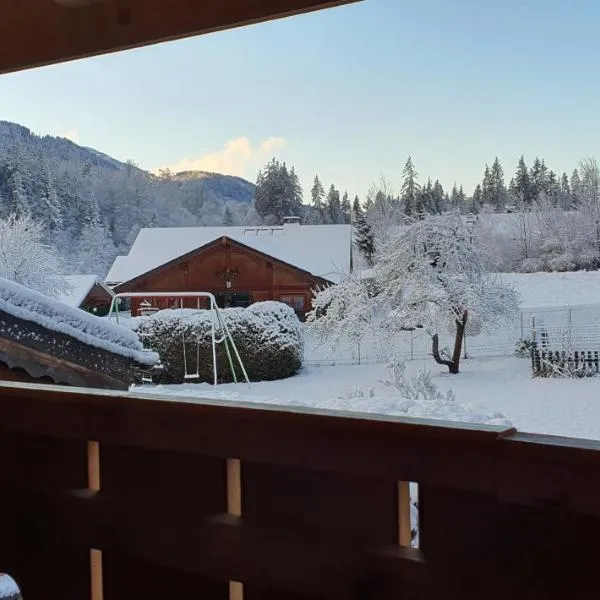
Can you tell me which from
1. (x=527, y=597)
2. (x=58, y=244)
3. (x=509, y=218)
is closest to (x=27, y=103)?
(x=58, y=244)

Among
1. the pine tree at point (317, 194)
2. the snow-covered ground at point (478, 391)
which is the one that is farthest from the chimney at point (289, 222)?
the snow-covered ground at point (478, 391)

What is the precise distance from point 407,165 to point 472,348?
6.08ft

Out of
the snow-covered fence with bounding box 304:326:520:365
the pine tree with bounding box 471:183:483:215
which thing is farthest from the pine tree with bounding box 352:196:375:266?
the pine tree with bounding box 471:183:483:215

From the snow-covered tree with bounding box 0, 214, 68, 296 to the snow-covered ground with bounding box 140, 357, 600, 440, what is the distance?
116 cm

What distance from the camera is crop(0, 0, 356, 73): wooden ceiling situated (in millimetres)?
621

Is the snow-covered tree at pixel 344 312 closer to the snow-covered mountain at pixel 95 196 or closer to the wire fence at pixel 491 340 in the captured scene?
the wire fence at pixel 491 340

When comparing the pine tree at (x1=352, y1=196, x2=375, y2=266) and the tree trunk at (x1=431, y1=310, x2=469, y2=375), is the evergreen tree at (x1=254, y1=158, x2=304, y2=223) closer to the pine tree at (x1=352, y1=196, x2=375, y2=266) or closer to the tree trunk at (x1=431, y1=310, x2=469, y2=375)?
the pine tree at (x1=352, y1=196, x2=375, y2=266)

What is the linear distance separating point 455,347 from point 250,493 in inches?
211

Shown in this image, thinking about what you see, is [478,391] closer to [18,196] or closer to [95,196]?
[95,196]

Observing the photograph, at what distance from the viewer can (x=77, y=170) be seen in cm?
271

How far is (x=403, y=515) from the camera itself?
49 cm

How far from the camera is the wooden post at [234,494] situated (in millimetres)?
557

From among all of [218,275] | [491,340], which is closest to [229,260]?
[218,275]

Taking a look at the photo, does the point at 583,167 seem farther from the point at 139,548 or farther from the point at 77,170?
the point at 139,548
